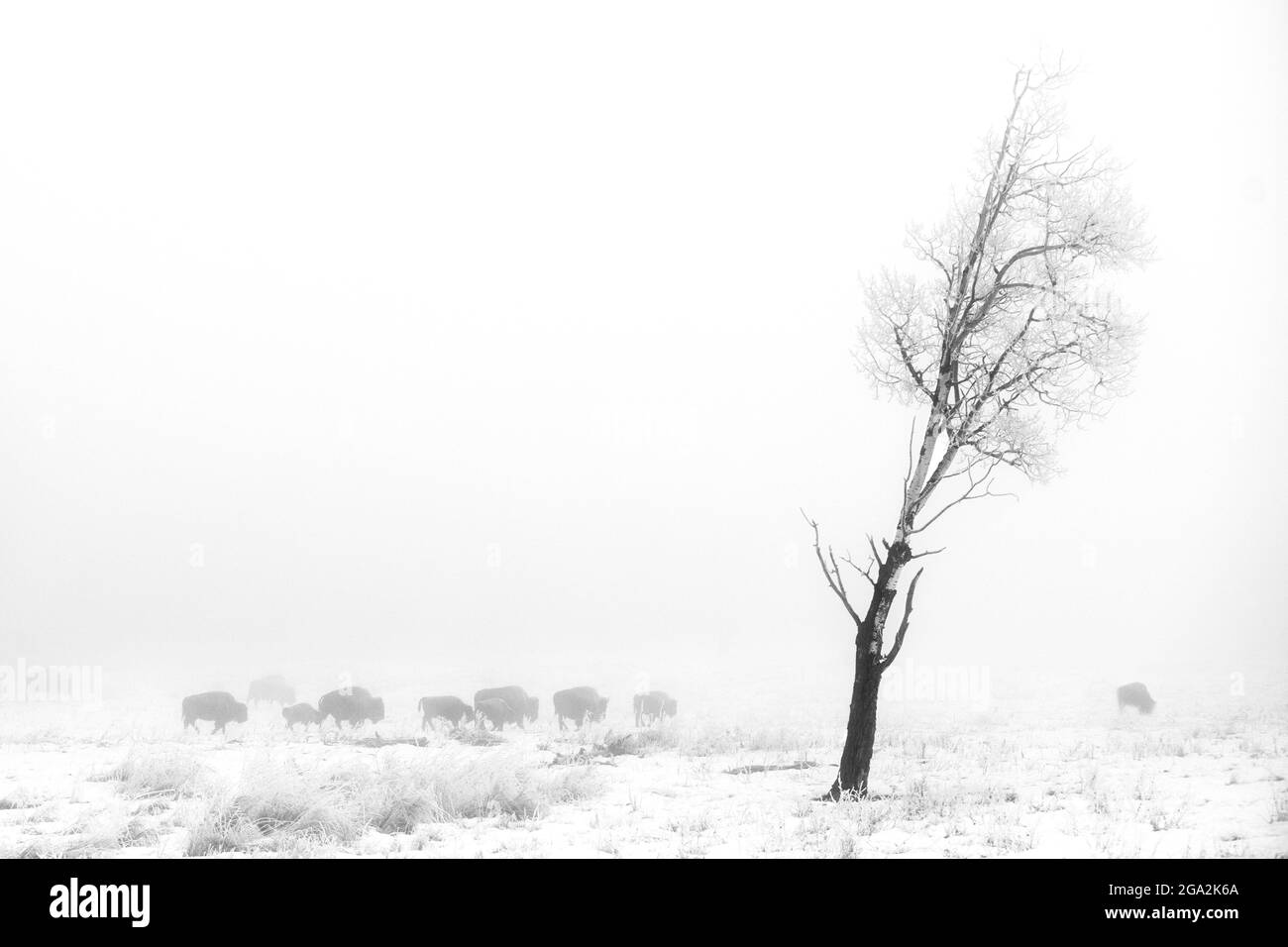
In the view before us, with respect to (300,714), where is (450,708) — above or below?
above

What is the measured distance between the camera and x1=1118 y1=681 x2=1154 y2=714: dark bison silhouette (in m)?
25.1

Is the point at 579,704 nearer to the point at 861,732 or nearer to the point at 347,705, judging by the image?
the point at 347,705

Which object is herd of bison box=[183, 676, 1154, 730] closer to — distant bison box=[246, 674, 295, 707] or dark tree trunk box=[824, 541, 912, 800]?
distant bison box=[246, 674, 295, 707]

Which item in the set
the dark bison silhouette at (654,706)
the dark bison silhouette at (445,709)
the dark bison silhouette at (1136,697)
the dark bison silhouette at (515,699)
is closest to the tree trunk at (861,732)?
the dark bison silhouette at (515,699)

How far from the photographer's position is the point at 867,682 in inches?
426

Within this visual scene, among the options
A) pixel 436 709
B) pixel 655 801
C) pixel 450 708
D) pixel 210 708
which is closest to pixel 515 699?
pixel 450 708

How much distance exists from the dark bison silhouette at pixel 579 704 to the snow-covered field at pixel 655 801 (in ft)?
36.3

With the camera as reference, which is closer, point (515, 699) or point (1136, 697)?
point (1136, 697)

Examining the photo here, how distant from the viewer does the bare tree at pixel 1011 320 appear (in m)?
10.8

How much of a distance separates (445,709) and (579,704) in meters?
4.58

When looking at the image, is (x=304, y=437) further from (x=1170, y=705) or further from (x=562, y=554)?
(x=1170, y=705)

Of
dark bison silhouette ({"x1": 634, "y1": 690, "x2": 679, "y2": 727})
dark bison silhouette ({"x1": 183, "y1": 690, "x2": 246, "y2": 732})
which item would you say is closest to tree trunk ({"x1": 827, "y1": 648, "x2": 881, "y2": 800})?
dark bison silhouette ({"x1": 634, "y1": 690, "x2": 679, "y2": 727})

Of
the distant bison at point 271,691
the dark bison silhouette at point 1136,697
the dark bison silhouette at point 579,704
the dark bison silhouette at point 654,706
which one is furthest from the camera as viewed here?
the distant bison at point 271,691

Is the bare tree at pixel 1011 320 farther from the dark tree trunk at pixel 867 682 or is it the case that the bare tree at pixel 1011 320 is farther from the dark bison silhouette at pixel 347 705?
the dark bison silhouette at pixel 347 705
